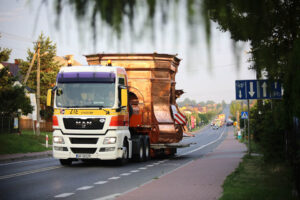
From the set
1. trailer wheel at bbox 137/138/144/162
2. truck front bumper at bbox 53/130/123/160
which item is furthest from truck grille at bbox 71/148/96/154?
trailer wheel at bbox 137/138/144/162

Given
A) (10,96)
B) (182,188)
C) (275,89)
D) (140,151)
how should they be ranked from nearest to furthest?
(275,89), (182,188), (140,151), (10,96)

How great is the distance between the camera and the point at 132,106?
71.5 ft

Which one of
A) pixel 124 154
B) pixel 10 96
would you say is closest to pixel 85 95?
pixel 124 154

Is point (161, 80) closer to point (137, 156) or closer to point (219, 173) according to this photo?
point (137, 156)

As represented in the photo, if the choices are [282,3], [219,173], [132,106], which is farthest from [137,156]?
[282,3]

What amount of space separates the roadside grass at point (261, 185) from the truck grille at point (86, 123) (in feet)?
17.7

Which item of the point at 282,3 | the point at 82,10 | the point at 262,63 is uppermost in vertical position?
the point at 282,3

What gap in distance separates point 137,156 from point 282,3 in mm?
18410

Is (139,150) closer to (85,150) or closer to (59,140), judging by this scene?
(85,150)

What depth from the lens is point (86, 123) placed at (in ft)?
59.2

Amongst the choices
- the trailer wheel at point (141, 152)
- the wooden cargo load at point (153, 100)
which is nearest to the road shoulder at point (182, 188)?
the trailer wheel at point (141, 152)

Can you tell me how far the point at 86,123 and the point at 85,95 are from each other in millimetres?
965

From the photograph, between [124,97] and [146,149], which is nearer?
[124,97]

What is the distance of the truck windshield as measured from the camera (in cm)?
1789
